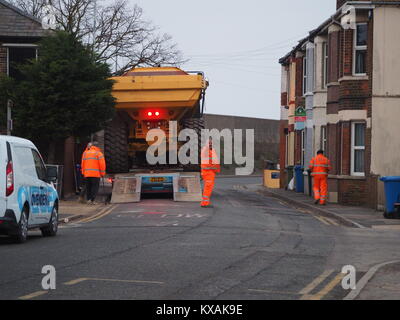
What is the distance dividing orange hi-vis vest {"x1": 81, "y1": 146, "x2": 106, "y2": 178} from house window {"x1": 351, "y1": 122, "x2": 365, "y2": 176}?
8888 mm

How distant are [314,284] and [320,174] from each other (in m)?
18.3

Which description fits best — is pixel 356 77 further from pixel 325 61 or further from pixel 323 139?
pixel 323 139

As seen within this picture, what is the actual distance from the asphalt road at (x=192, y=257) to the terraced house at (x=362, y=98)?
657cm

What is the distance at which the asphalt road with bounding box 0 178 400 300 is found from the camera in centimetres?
964

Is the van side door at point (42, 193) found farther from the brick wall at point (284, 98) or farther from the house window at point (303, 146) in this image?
the brick wall at point (284, 98)

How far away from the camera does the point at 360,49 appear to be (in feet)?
95.2

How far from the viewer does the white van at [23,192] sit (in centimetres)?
1425

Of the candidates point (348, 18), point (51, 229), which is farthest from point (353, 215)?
point (51, 229)

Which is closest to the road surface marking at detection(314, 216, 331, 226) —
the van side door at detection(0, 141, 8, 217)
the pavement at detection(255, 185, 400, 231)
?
the pavement at detection(255, 185, 400, 231)

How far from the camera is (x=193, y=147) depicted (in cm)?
2878

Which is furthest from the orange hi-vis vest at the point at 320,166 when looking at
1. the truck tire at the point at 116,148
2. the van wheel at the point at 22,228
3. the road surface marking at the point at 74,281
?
the road surface marking at the point at 74,281

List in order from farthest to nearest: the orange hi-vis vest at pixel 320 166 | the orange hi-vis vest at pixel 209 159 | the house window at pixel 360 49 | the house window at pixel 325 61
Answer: the house window at pixel 325 61, the house window at pixel 360 49, the orange hi-vis vest at pixel 320 166, the orange hi-vis vest at pixel 209 159
